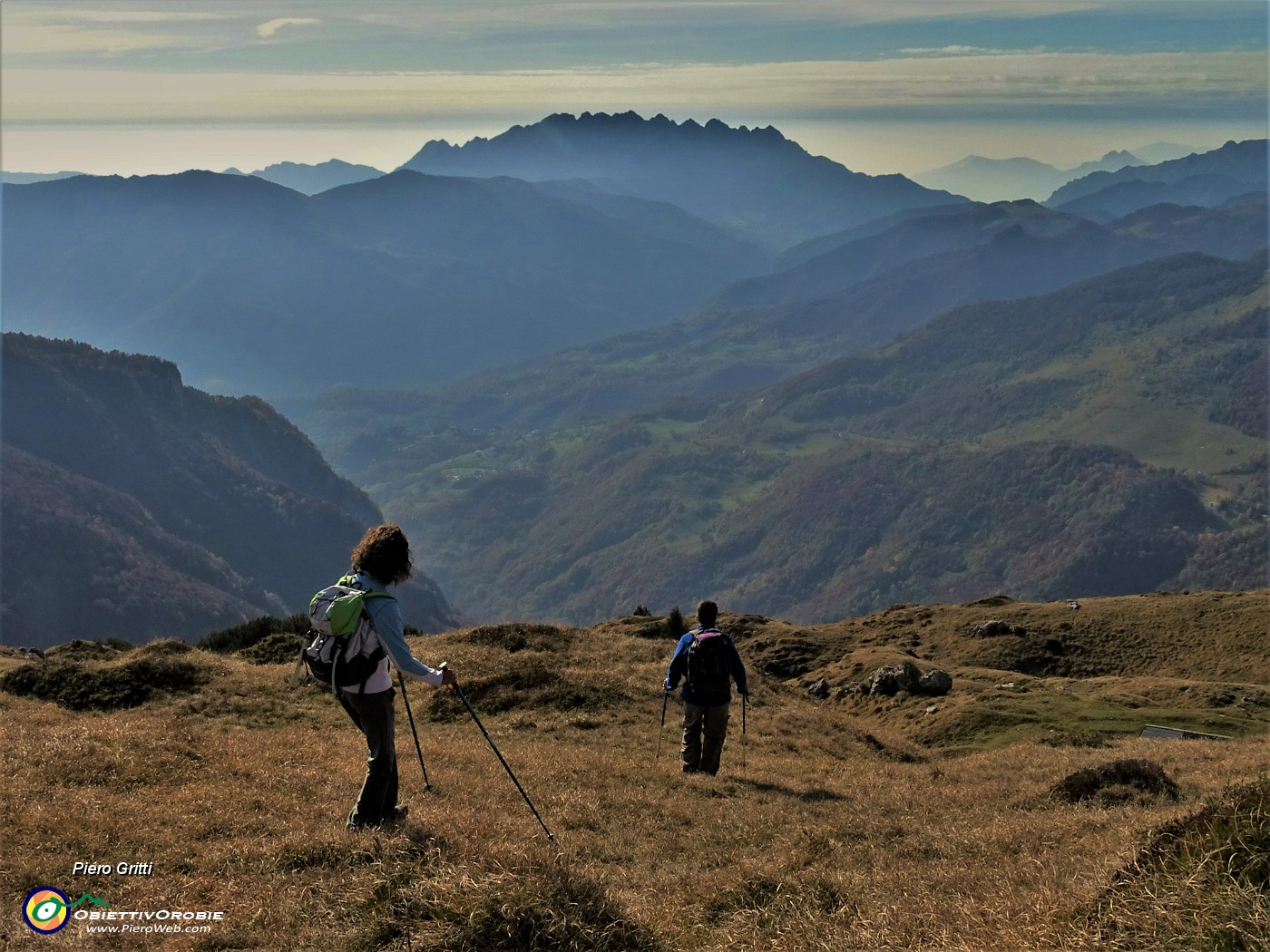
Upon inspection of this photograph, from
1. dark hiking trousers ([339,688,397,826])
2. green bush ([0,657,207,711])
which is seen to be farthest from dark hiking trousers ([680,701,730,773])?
green bush ([0,657,207,711])

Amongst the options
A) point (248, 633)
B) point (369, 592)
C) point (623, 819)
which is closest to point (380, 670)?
point (369, 592)

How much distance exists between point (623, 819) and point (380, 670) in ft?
14.0

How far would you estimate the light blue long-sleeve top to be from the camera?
927 centimetres

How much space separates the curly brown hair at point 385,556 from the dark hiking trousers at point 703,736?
280 inches

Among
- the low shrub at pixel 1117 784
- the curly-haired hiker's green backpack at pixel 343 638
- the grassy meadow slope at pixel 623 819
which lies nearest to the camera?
the grassy meadow slope at pixel 623 819

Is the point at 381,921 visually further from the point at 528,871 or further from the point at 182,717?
the point at 182,717

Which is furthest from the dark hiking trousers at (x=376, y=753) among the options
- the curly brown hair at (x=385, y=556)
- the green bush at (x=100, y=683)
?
the green bush at (x=100, y=683)

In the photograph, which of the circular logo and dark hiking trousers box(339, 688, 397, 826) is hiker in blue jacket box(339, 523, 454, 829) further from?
the circular logo

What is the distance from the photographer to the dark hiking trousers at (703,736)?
15.7 metres

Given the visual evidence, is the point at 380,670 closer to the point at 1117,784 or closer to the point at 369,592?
the point at 369,592

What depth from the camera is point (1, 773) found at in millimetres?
12266

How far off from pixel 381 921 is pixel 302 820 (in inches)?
141

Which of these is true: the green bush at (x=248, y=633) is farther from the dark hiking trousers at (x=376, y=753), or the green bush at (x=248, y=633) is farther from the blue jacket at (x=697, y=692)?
the dark hiking trousers at (x=376, y=753)

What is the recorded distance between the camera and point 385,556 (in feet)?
31.6
